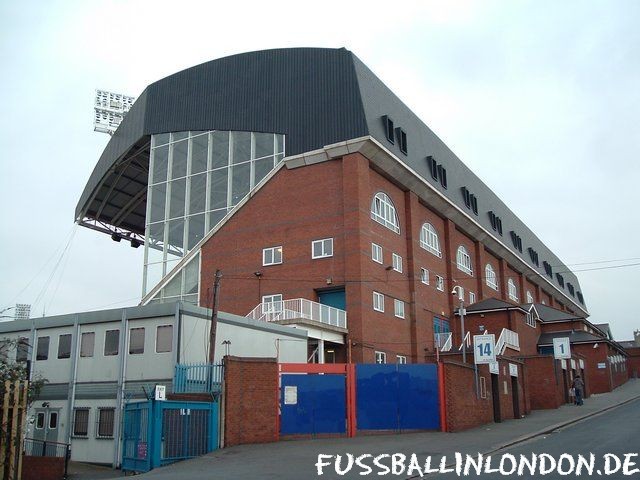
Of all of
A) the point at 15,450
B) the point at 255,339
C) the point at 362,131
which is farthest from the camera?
the point at 362,131

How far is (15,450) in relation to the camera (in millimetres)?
14516

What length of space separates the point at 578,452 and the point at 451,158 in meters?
38.1

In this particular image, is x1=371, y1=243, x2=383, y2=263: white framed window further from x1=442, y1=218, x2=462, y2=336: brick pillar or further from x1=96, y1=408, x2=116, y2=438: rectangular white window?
x1=96, y1=408, x2=116, y2=438: rectangular white window

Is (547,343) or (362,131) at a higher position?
(362,131)

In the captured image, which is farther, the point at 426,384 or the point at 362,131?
the point at 362,131

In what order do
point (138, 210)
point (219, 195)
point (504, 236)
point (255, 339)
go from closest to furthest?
point (255, 339), point (219, 195), point (138, 210), point (504, 236)

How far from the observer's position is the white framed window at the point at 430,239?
45.0 m

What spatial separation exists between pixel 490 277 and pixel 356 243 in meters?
24.8

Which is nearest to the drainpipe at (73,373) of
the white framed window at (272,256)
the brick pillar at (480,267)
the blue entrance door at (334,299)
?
the white framed window at (272,256)

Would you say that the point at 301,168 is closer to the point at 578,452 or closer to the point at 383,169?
the point at 383,169

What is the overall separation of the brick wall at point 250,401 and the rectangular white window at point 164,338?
5.86 m

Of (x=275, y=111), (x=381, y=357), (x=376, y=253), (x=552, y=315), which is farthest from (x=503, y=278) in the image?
(x=275, y=111)

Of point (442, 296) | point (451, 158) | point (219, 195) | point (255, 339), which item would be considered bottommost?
point (255, 339)

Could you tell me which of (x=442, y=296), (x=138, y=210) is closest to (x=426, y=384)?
(x=442, y=296)
